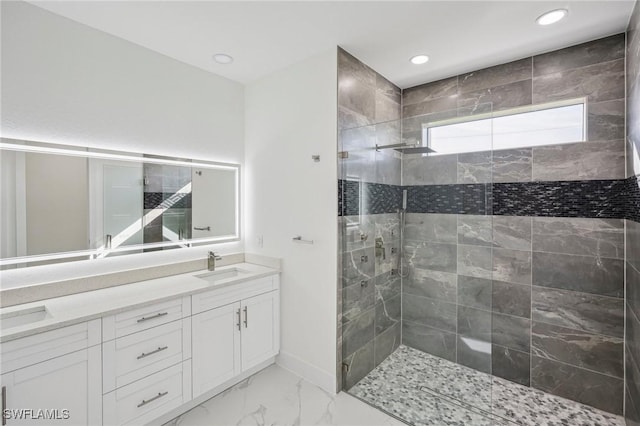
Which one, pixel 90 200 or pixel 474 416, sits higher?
pixel 90 200

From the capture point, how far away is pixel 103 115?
2176mm

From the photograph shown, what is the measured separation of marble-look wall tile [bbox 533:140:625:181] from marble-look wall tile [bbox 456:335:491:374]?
144cm

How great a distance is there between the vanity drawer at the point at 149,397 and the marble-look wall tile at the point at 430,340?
1.90 m

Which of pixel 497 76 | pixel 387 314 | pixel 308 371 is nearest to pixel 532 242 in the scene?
pixel 387 314

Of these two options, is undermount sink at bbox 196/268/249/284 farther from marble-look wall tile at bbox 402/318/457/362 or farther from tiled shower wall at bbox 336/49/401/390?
marble-look wall tile at bbox 402/318/457/362

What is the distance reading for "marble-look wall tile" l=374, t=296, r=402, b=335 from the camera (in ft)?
8.82

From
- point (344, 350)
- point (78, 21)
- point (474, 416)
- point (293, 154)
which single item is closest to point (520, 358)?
point (474, 416)

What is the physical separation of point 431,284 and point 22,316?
289 cm

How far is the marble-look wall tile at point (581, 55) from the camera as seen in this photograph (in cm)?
215

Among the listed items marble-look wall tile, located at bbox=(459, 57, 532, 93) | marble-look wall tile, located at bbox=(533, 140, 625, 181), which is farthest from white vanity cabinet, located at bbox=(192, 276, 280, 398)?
marble-look wall tile, located at bbox=(459, 57, 532, 93)

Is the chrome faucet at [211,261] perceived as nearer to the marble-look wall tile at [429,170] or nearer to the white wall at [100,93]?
the white wall at [100,93]

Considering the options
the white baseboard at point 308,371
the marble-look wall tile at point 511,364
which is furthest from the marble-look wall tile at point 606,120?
the white baseboard at point 308,371

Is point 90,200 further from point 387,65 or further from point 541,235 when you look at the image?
point 541,235

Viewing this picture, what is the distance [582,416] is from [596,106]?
2.30 m
